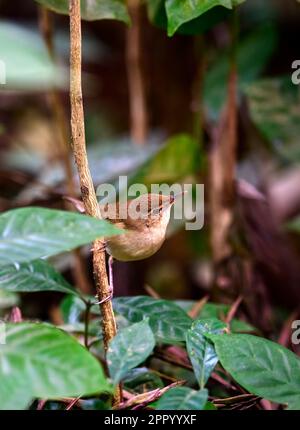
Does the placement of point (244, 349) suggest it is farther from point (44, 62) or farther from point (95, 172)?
point (95, 172)

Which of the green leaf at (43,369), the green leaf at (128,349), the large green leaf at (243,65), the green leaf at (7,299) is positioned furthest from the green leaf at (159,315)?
the large green leaf at (243,65)

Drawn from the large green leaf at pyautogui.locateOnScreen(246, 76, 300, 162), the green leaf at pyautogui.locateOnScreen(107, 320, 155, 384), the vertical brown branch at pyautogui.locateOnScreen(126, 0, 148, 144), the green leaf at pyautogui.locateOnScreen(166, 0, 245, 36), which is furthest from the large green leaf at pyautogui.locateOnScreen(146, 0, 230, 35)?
the vertical brown branch at pyautogui.locateOnScreen(126, 0, 148, 144)

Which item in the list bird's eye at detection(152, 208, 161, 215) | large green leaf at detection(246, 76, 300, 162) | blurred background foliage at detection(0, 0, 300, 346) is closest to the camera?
bird's eye at detection(152, 208, 161, 215)

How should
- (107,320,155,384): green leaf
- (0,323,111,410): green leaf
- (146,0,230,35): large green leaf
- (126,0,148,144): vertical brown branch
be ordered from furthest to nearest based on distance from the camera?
(126,0,148,144): vertical brown branch, (146,0,230,35): large green leaf, (107,320,155,384): green leaf, (0,323,111,410): green leaf

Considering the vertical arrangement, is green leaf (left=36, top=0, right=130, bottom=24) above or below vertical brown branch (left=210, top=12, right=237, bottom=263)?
above

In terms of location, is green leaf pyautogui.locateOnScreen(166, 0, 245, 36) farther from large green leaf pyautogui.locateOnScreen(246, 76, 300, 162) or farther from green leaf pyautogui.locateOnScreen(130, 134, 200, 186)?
large green leaf pyautogui.locateOnScreen(246, 76, 300, 162)

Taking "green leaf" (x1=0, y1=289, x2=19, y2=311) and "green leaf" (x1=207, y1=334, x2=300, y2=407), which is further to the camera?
"green leaf" (x1=0, y1=289, x2=19, y2=311)

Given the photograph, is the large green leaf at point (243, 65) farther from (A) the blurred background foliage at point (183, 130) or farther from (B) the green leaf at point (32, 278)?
(B) the green leaf at point (32, 278)

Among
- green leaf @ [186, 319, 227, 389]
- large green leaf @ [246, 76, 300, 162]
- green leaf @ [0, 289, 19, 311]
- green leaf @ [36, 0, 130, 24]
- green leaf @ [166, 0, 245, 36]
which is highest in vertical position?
green leaf @ [36, 0, 130, 24]
